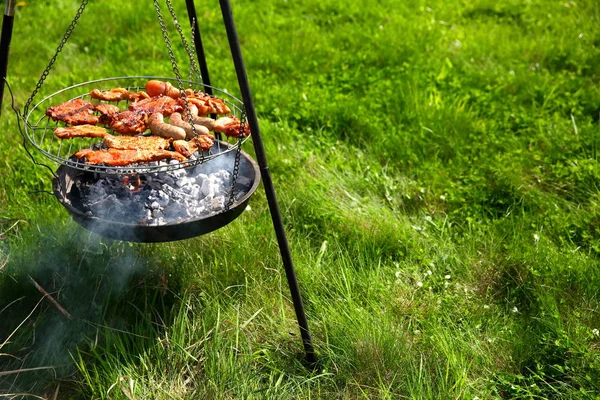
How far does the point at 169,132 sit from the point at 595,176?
2.80 m

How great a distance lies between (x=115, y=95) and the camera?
3543 mm

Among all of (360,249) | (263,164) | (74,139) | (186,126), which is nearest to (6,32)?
(186,126)

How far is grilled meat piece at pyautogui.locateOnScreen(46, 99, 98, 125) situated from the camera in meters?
3.28

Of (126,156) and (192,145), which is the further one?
(192,145)

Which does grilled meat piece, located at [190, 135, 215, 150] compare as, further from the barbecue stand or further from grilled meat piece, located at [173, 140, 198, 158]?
the barbecue stand

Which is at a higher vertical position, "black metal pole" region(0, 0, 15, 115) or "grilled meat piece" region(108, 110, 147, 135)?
"black metal pole" region(0, 0, 15, 115)

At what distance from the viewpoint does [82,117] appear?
3318 mm

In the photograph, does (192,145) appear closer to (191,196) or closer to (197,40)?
(191,196)

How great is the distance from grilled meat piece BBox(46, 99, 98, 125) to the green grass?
29.4 inches

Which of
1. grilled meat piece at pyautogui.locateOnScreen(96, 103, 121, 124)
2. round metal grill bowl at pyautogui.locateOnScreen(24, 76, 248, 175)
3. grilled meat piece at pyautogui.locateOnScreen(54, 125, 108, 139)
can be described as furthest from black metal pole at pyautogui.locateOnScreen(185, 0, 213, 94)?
grilled meat piece at pyautogui.locateOnScreen(54, 125, 108, 139)

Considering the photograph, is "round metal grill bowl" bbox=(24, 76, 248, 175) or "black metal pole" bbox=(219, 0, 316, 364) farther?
"round metal grill bowl" bbox=(24, 76, 248, 175)

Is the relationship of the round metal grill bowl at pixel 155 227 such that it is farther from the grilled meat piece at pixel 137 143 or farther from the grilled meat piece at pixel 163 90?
the grilled meat piece at pixel 163 90

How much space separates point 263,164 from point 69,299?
1428 mm

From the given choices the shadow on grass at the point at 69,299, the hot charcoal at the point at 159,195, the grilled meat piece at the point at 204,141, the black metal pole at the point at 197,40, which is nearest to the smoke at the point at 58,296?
the shadow on grass at the point at 69,299
